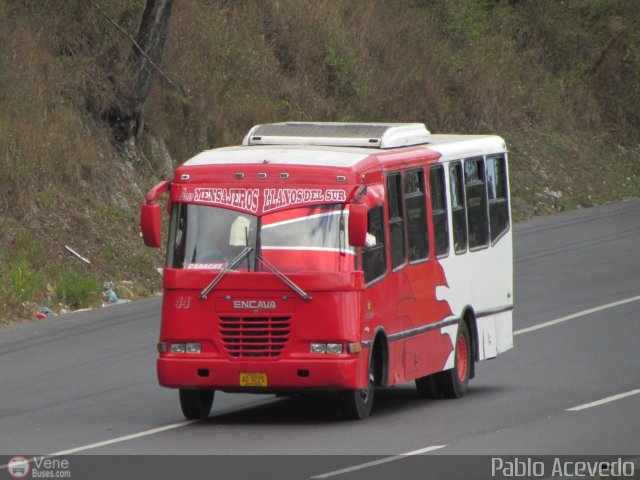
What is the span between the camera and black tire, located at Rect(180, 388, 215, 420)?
14172 millimetres

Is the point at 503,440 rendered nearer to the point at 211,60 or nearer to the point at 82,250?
the point at 82,250

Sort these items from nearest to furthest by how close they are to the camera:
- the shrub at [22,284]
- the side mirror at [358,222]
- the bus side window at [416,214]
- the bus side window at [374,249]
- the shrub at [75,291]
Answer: the side mirror at [358,222], the bus side window at [374,249], the bus side window at [416,214], the shrub at [22,284], the shrub at [75,291]

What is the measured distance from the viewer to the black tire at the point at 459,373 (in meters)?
15.9

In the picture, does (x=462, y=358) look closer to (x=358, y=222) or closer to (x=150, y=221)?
(x=358, y=222)

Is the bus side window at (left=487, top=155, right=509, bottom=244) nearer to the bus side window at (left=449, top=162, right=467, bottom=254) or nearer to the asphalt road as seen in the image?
the bus side window at (left=449, top=162, right=467, bottom=254)

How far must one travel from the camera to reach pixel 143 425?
→ 13.9 m

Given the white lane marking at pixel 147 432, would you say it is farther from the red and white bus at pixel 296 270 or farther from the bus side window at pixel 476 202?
the bus side window at pixel 476 202

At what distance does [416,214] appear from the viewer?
1503 centimetres

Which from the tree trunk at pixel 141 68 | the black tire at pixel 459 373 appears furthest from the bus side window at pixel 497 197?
the tree trunk at pixel 141 68

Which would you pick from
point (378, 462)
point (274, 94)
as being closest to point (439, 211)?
point (378, 462)

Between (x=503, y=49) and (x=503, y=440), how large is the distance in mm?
35223

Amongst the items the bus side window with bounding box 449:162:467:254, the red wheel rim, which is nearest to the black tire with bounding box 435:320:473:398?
the red wheel rim

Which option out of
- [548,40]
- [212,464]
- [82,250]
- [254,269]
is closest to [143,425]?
[254,269]

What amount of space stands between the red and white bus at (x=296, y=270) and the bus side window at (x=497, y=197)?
90.4 inches
